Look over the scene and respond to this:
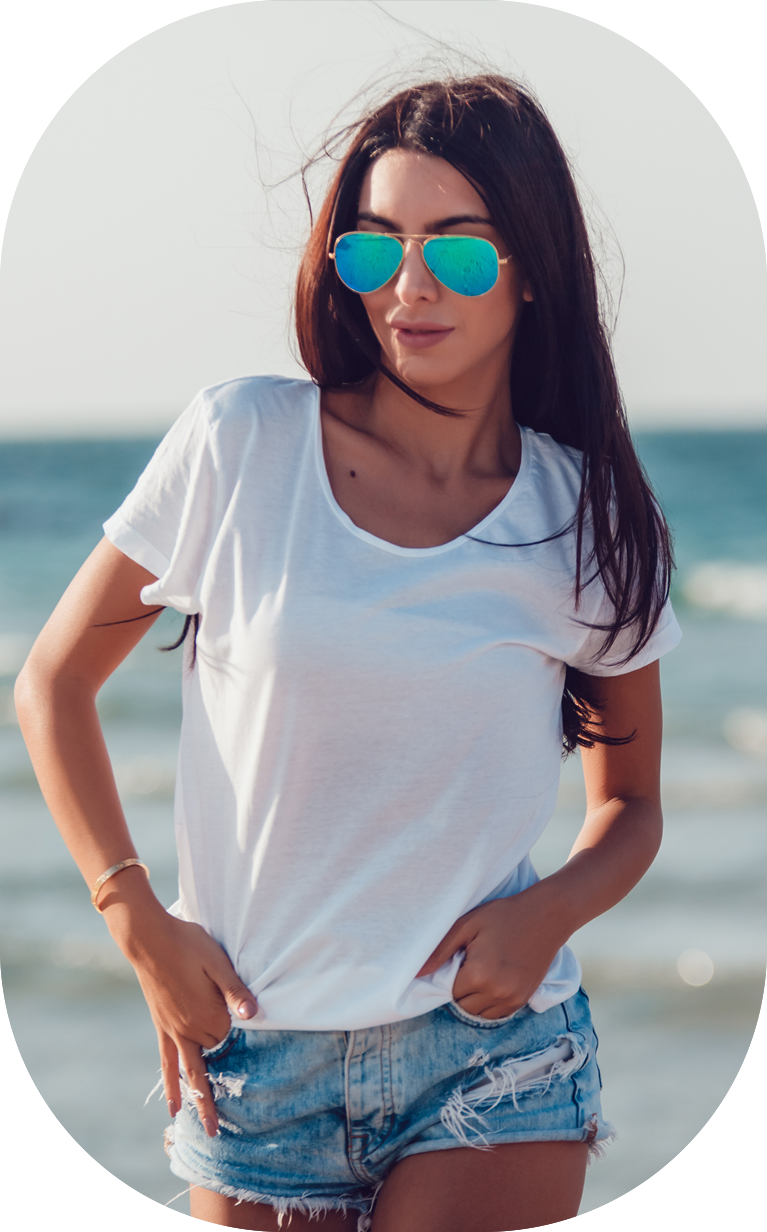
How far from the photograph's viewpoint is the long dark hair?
158 centimetres

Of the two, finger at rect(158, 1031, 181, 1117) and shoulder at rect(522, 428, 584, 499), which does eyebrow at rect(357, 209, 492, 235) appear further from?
finger at rect(158, 1031, 181, 1117)

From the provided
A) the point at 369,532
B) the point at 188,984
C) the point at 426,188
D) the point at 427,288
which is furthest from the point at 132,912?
the point at 426,188

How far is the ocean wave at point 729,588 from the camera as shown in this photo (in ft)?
39.9

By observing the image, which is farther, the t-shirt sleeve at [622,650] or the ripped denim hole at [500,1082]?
the t-shirt sleeve at [622,650]

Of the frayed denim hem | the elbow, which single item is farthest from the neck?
the frayed denim hem

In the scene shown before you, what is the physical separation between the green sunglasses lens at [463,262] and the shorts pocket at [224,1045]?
3.48 feet

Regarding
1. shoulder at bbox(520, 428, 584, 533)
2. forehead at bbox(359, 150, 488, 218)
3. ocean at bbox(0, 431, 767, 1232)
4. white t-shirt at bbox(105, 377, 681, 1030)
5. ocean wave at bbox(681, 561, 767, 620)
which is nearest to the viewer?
white t-shirt at bbox(105, 377, 681, 1030)

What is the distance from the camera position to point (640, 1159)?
11.7 ft

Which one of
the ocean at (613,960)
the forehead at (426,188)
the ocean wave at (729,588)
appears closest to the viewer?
the forehead at (426,188)

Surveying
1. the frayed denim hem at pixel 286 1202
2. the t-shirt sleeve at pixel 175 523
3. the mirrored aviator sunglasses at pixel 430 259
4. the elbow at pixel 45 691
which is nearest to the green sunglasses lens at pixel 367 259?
the mirrored aviator sunglasses at pixel 430 259

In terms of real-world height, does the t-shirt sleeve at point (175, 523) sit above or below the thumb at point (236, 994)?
above

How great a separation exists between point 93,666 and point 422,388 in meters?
0.63

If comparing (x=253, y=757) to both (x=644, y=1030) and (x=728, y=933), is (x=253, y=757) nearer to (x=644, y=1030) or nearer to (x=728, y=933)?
(x=644, y=1030)

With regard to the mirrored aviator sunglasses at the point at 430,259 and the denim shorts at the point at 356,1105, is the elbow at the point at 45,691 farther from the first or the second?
the mirrored aviator sunglasses at the point at 430,259
